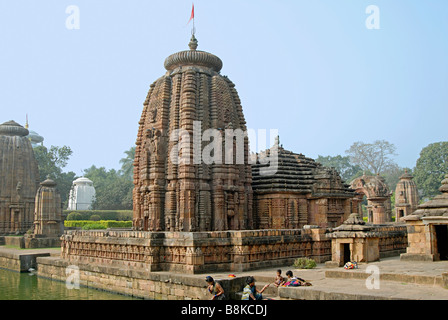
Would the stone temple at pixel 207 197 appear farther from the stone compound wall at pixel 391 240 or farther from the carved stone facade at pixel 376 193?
the carved stone facade at pixel 376 193

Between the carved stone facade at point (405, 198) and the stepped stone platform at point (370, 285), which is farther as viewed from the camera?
the carved stone facade at point (405, 198)

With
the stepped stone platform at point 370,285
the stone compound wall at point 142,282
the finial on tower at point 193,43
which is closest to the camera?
the stepped stone platform at point 370,285

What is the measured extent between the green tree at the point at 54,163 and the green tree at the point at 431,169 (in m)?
41.0

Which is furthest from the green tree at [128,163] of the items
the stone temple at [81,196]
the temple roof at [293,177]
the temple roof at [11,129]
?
A: the temple roof at [293,177]

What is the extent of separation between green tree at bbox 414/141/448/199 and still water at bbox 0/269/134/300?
144 ft

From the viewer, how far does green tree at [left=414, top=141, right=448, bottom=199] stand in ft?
159

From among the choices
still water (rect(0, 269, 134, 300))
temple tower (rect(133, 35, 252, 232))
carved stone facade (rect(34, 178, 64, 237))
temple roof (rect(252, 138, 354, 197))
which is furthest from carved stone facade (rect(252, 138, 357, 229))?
carved stone facade (rect(34, 178, 64, 237))

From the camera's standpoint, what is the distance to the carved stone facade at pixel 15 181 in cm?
2895

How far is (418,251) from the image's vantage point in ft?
42.1

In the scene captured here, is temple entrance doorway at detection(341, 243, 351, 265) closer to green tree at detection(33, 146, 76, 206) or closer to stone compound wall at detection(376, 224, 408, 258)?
stone compound wall at detection(376, 224, 408, 258)
